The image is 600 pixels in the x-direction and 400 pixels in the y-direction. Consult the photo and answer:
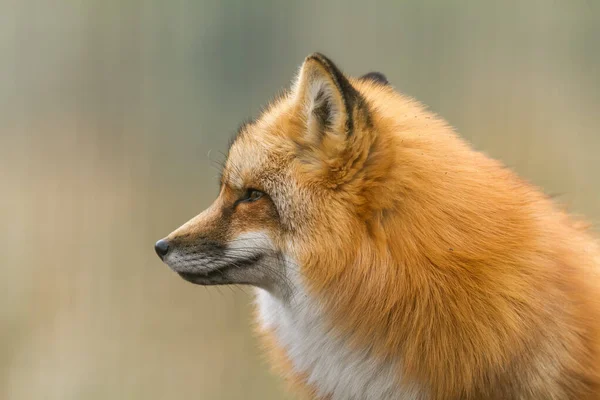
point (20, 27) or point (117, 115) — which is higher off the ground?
point (20, 27)

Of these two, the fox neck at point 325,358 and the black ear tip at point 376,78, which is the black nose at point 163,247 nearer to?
the fox neck at point 325,358

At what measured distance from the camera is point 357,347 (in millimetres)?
1835

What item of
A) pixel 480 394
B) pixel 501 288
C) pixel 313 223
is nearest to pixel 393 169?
pixel 313 223

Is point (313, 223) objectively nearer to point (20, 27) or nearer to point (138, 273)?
point (138, 273)

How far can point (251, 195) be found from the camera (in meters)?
1.92

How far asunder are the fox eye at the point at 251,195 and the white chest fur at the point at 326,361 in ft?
0.98

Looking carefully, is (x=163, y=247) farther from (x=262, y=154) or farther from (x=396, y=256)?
(x=396, y=256)

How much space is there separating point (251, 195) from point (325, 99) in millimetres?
345

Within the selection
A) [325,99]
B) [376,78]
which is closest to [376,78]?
[376,78]

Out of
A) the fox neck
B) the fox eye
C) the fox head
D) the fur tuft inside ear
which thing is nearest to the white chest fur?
the fox neck

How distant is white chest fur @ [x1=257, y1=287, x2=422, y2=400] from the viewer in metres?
1.82

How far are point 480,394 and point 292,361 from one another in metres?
0.62

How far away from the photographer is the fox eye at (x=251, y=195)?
6.25 feet

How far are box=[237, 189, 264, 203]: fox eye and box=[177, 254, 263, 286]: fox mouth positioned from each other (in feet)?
0.54
